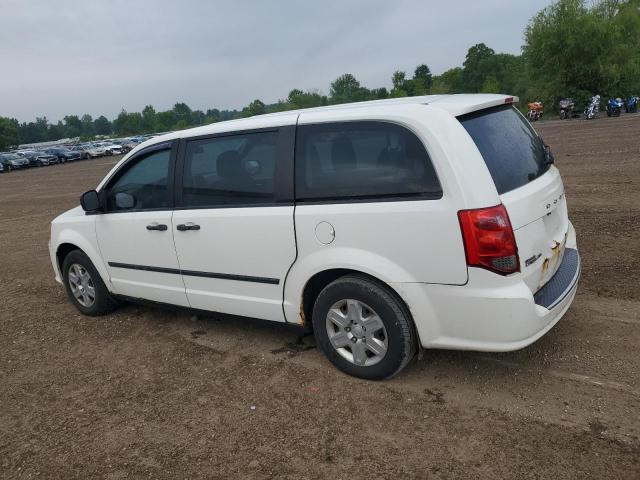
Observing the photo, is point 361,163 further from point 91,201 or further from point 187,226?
point 91,201

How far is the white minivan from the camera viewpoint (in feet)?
9.91

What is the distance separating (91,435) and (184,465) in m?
0.77

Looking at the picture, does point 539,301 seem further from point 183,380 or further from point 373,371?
point 183,380

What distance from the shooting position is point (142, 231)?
447cm

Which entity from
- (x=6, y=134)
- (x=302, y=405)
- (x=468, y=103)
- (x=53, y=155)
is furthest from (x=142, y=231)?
(x=6, y=134)

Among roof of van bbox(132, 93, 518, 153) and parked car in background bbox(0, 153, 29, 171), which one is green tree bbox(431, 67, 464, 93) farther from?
roof of van bbox(132, 93, 518, 153)

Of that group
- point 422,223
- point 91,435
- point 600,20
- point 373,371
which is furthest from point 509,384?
point 600,20

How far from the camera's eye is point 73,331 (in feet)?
16.7

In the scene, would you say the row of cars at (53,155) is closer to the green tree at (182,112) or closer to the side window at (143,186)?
the side window at (143,186)

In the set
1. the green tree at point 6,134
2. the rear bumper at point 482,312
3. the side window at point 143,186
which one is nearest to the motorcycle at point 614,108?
the rear bumper at point 482,312

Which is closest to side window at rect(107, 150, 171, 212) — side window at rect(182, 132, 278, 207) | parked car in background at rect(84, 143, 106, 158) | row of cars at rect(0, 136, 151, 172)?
side window at rect(182, 132, 278, 207)

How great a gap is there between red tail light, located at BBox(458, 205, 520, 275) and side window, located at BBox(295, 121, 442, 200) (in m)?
0.24

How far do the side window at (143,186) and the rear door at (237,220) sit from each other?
209 mm

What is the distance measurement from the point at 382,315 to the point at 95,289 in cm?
318
